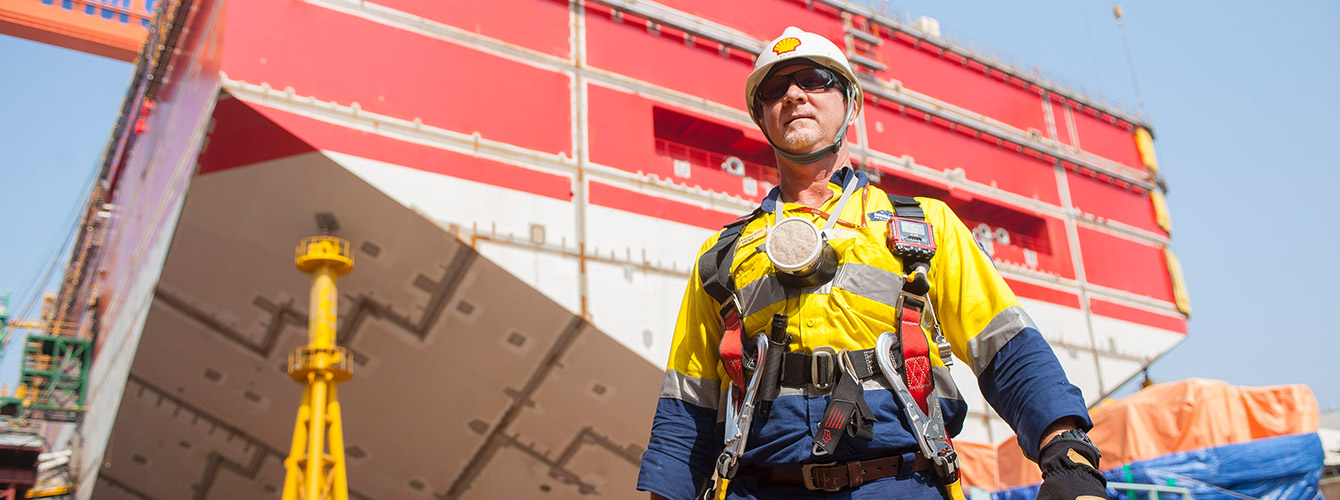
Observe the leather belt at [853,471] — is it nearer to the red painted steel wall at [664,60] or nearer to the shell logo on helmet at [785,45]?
the shell logo on helmet at [785,45]

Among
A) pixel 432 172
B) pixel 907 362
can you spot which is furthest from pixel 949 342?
pixel 432 172

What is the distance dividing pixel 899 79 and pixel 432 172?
9136 mm

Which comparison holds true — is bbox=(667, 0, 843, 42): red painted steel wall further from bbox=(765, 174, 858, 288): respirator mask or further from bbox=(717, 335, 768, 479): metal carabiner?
bbox=(717, 335, 768, 479): metal carabiner

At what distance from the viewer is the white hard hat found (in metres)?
2.73

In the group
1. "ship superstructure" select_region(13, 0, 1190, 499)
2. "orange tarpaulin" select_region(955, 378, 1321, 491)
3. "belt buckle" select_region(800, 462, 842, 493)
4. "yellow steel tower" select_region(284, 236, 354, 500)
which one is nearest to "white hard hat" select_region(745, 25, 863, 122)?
"belt buckle" select_region(800, 462, 842, 493)

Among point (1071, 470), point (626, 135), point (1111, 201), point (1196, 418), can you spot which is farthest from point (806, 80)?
point (1111, 201)

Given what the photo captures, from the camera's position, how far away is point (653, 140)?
12.6 m

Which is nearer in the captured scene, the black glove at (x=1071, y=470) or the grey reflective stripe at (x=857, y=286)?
the black glove at (x=1071, y=470)

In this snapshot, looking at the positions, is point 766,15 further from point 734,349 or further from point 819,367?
point 819,367

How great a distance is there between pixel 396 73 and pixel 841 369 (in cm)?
950

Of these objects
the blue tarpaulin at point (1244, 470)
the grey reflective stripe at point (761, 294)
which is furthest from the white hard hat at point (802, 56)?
the blue tarpaulin at point (1244, 470)

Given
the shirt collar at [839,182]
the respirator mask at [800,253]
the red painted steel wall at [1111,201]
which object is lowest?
the respirator mask at [800,253]

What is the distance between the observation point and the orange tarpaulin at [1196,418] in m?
8.36

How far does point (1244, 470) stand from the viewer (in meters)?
7.72
